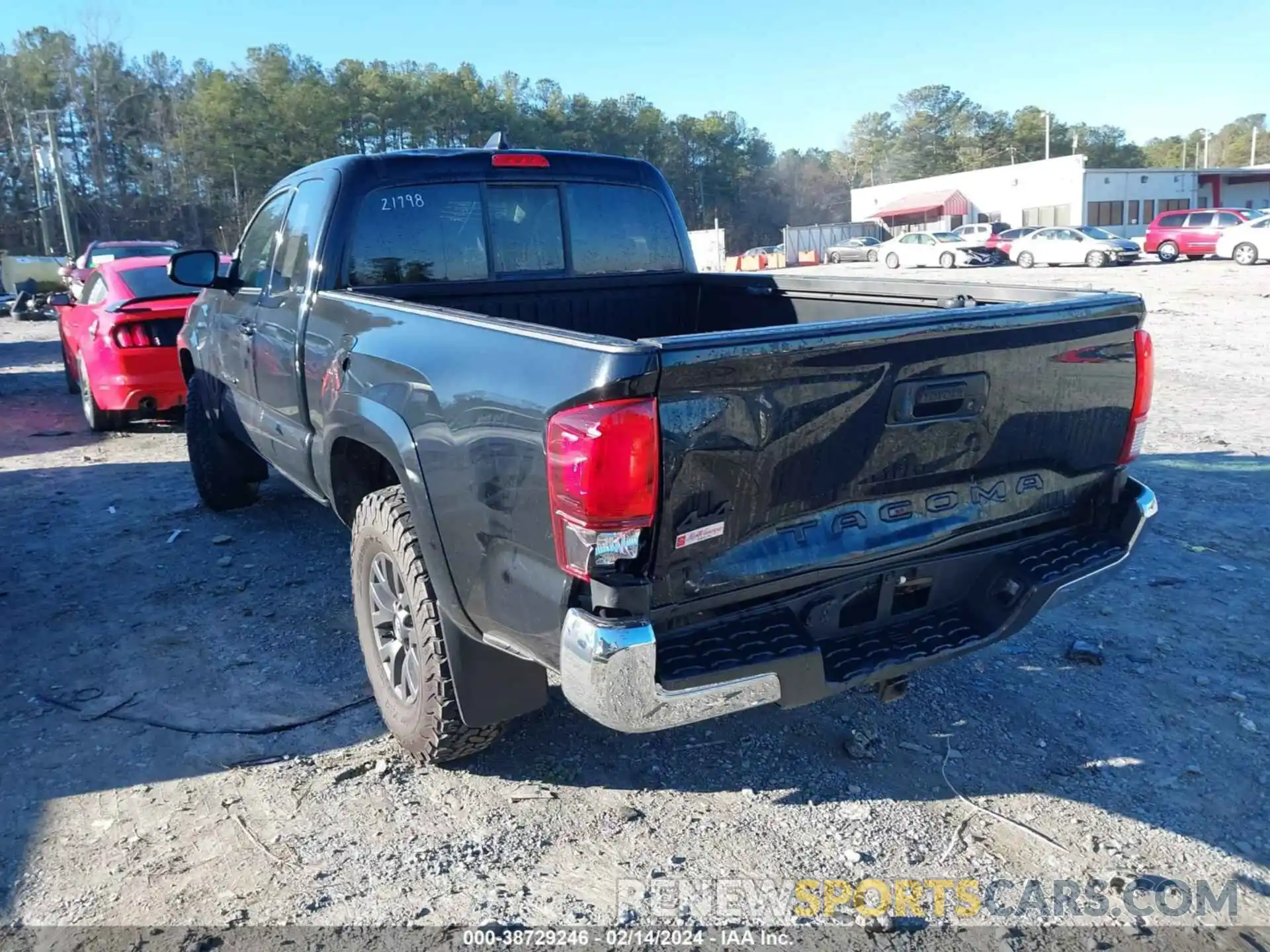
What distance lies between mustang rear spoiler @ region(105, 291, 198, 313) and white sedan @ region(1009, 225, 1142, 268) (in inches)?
1261

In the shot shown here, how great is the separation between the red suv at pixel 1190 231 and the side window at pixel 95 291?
33355 millimetres

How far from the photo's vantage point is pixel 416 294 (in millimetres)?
4328

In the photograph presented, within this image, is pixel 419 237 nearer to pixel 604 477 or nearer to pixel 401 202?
pixel 401 202

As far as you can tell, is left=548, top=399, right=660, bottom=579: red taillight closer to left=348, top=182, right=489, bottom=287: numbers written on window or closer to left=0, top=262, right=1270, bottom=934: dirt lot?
left=0, top=262, right=1270, bottom=934: dirt lot

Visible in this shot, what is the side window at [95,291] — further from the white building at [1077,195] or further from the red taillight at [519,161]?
the white building at [1077,195]

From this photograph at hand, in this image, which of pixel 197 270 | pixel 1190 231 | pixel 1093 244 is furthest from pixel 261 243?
pixel 1190 231

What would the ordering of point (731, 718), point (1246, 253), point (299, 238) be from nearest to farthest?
point (731, 718), point (299, 238), point (1246, 253)

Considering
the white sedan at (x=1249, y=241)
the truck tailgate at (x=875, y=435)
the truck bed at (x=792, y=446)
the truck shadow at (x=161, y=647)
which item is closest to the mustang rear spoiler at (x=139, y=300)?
the truck shadow at (x=161, y=647)

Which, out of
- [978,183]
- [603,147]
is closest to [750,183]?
[603,147]

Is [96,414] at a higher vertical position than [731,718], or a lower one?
higher

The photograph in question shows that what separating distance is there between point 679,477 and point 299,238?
2799 mm

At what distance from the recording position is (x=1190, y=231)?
32.9 metres

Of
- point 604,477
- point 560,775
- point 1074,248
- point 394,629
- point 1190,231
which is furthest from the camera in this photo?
point 1074,248

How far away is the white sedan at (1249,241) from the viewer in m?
29.4
